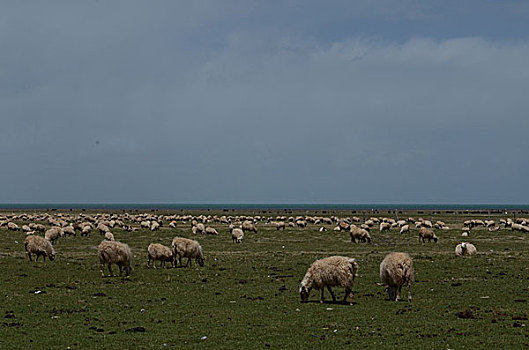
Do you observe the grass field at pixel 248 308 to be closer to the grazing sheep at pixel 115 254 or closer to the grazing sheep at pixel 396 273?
the grazing sheep at pixel 396 273

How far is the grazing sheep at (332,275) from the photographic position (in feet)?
59.2

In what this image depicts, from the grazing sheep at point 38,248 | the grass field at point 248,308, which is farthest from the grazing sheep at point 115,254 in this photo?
the grazing sheep at point 38,248

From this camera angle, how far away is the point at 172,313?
55.2 feet

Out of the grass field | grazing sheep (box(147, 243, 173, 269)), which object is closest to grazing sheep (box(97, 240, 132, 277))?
the grass field

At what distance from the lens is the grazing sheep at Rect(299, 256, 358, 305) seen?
18031 millimetres

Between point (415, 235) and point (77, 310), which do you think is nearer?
point (77, 310)

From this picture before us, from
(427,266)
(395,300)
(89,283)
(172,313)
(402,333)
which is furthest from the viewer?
(427,266)

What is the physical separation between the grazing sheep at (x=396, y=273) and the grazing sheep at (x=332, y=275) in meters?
1.20

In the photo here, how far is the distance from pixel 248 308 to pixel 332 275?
3.04 meters

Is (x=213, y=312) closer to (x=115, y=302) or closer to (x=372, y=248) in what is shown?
(x=115, y=302)

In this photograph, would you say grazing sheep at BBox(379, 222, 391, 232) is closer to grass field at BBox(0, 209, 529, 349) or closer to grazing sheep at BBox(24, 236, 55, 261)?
grass field at BBox(0, 209, 529, 349)

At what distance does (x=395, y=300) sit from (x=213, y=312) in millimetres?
6362

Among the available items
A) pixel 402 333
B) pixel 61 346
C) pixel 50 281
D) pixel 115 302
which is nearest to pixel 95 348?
pixel 61 346

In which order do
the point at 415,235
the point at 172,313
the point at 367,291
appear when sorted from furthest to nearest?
the point at 415,235 < the point at 367,291 < the point at 172,313
